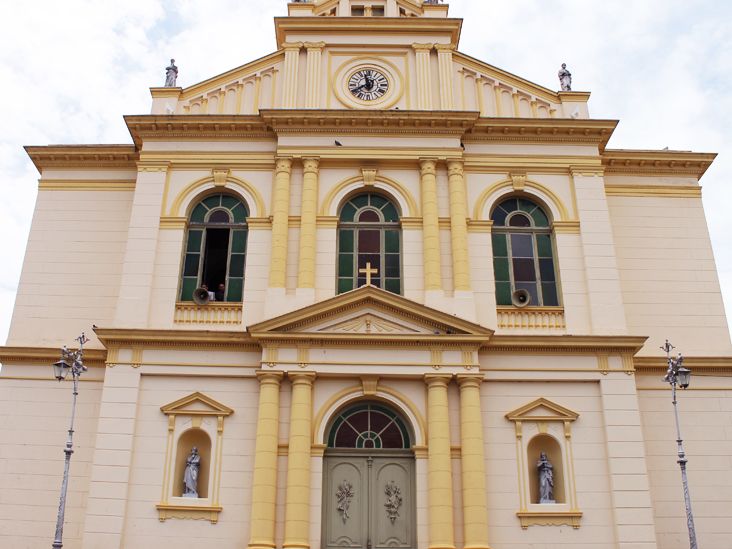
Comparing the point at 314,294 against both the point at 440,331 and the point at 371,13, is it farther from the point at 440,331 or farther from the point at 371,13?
the point at 371,13

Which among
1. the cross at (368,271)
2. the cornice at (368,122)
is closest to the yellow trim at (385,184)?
the cornice at (368,122)

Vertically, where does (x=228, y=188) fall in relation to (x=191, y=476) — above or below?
above

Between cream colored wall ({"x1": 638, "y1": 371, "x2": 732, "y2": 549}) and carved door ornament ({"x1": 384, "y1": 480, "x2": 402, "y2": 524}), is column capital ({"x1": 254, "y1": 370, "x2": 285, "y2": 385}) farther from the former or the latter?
cream colored wall ({"x1": 638, "y1": 371, "x2": 732, "y2": 549})

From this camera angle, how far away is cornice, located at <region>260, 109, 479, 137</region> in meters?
18.7

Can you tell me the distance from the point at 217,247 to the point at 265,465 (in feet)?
18.7

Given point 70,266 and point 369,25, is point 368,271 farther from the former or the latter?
point 70,266

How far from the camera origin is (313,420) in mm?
16156

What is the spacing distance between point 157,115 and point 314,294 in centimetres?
628

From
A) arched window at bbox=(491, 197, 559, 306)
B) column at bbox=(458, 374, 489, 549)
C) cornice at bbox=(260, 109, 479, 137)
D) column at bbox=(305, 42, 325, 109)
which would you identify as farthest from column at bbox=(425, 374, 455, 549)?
column at bbox=(305, 42, 325, 109)

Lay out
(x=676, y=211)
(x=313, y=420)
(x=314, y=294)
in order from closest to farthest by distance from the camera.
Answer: (x=313, y=420), (x=314, y=294), (x=676, y=211)

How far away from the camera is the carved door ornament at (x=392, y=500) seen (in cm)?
1580

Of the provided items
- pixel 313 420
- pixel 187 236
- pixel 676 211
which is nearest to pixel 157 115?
pixel 187 236

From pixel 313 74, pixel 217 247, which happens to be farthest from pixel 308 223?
pixel 313 74

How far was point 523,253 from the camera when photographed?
60.4 feet
